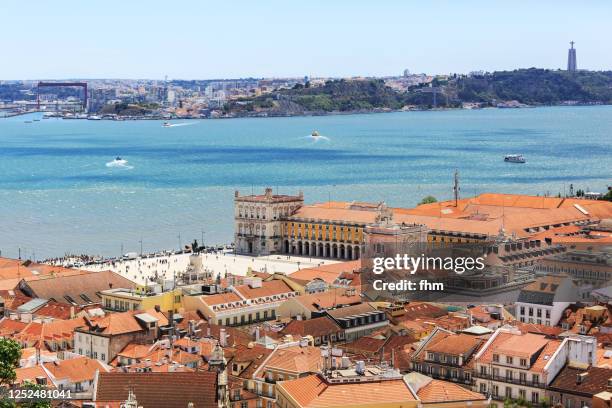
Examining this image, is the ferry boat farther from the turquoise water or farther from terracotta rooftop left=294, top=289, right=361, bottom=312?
terracotta rooftop left=294, top=289, right=361, bottom=312

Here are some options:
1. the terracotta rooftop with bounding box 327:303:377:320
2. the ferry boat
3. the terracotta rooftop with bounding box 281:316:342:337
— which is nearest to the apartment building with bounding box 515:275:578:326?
the terracotta rooftop with bounding box 327:303:377:320

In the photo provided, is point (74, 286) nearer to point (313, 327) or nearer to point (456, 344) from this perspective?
point (313, 327)

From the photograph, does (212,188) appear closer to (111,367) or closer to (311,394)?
(111,367)

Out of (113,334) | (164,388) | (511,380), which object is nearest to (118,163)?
(113,334)

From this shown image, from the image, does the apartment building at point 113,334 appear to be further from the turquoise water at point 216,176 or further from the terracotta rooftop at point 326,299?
the turquoise water at point 216,176

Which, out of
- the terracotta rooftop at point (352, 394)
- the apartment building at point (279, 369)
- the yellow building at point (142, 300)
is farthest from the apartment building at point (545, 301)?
the terracotta rooftop at point (352, 394)

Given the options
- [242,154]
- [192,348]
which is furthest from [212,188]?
[192,348]

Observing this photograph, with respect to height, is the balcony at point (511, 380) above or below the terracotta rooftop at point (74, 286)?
above
